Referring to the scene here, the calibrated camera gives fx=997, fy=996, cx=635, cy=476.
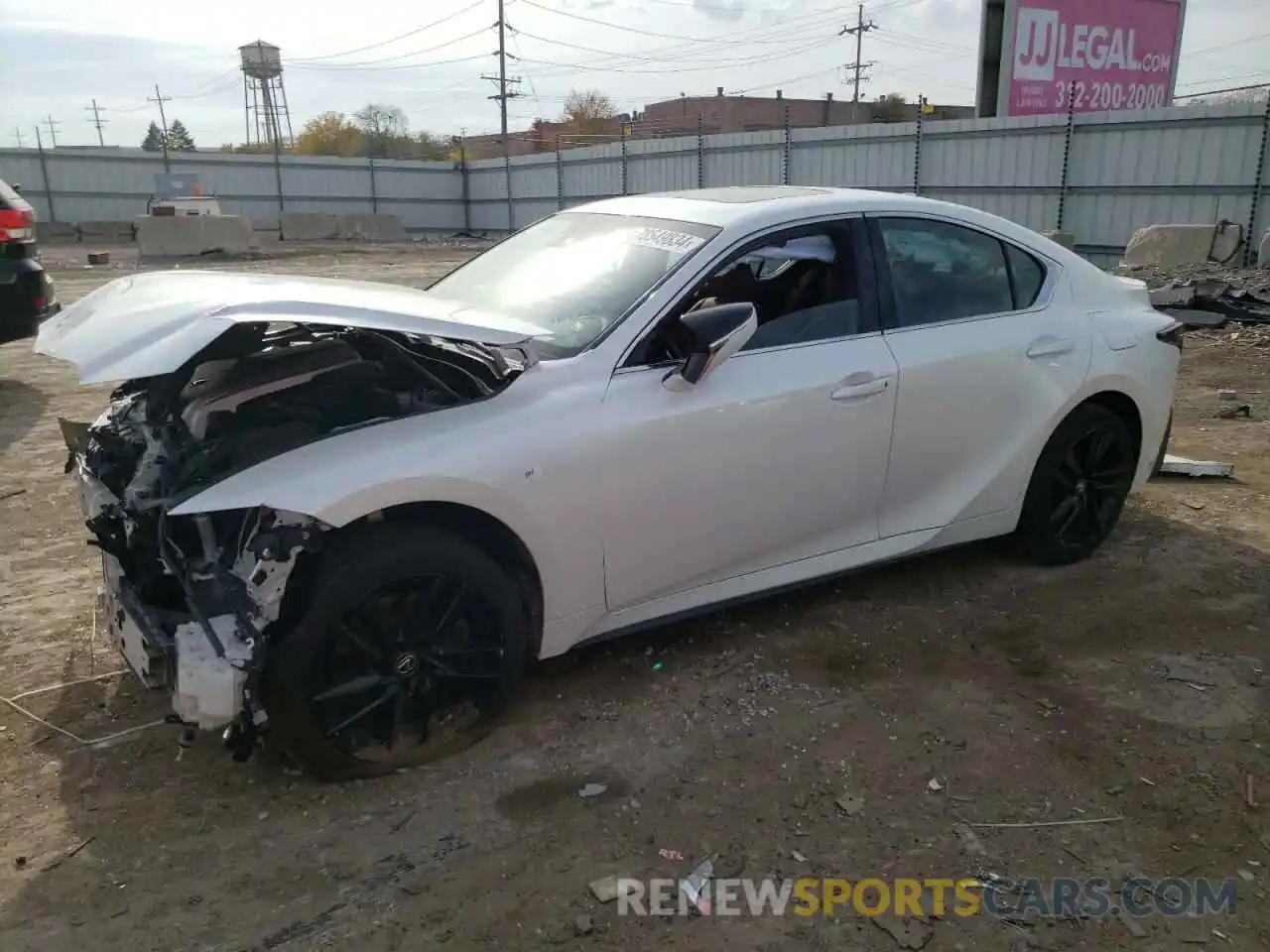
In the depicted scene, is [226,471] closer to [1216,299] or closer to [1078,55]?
[1216,299]

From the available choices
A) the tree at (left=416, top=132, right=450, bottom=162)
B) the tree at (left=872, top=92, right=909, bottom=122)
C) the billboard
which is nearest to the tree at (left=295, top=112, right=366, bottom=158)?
the tree at (left=416, top=132, right=450, bottom=162)

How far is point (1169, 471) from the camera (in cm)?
596

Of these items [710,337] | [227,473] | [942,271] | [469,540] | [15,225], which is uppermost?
[15,225]

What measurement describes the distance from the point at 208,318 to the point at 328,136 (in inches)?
3245

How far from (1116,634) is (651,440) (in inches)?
86.1

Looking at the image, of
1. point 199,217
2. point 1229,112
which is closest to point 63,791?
point 1229,112

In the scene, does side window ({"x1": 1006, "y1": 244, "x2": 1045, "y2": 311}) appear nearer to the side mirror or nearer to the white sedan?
the white sedan

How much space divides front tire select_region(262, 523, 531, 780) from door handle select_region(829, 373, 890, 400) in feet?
4.61

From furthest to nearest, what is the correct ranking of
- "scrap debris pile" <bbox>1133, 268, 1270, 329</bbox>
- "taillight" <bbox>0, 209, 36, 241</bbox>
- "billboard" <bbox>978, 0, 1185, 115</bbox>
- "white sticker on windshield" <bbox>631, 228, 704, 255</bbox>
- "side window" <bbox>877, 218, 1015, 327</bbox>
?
1. "billboard" <bbox>978, 0, 1185, 115</bbox>
2. "scrap debris pile" <bbox>1133, 268, 1270, 329</bbox>
3. "taillight" <bbox>0, 209, 36, 241</bbox>
4. "side window" <bbox>877, 218, 1015, 327</bbox>
5. "white sticker on windshield" <bbox>631, 228, 704, 255</bbox>

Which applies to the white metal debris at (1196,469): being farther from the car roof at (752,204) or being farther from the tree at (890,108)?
the tree at (890,108)

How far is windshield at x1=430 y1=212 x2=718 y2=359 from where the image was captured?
3.42 metres

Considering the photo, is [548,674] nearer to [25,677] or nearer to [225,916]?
[225,916]

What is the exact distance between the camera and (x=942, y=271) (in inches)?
161

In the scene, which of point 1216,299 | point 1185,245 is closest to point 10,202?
point 1216,299
